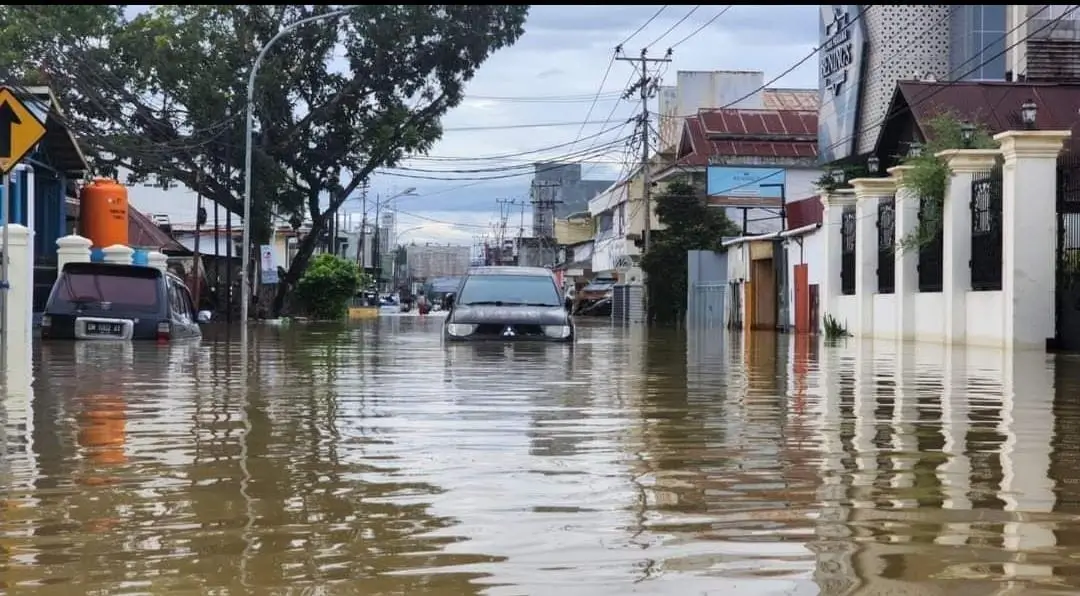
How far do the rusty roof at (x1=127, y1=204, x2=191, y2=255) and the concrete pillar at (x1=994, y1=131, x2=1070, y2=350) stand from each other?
97.2 feet

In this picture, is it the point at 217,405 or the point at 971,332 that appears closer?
the point at 217,405

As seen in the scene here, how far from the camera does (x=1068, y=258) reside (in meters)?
20.5

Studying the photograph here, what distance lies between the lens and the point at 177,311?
21906mm

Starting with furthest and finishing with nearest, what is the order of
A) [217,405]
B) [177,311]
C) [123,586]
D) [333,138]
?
[333,138] < [177,311] < [217,405] < [123,586]

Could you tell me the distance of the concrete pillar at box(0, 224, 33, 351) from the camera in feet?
63.7

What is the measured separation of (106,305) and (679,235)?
34178 mm

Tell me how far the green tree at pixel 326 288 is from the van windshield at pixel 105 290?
1255 inches

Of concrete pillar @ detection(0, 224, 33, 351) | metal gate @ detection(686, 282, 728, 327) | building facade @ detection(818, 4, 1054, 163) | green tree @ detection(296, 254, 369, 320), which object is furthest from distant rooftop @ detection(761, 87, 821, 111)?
concrete pillar @ detection(0, 224, 33, 351)

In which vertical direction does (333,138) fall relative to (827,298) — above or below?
above

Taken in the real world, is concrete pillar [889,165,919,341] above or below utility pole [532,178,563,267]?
below

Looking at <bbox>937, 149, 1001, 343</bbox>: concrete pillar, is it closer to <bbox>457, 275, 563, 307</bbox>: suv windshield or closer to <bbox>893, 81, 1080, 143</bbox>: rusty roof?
<bbox>457, 275, 563, 307</bbox>: suv windshield

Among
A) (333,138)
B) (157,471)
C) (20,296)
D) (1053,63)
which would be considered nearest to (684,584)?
(157,471)

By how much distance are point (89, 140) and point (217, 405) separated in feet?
107

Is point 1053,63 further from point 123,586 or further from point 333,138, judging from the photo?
point 123,586
